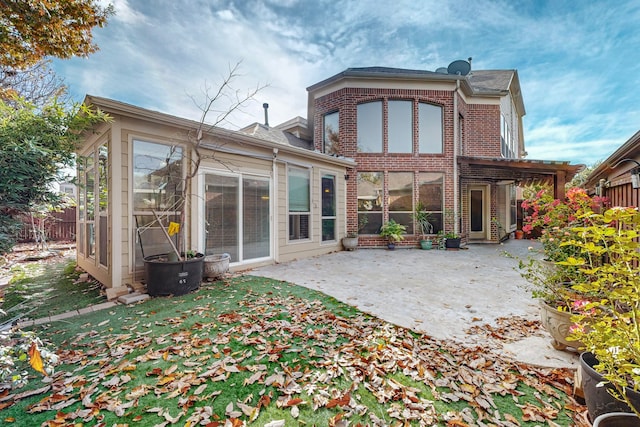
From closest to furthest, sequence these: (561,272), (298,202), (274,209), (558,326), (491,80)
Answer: (558,326)
(561,272)
(274,209)
(298,202)
(491,80)

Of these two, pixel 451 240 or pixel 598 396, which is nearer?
pixel 598 396

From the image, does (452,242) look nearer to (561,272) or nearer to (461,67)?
(561,272)

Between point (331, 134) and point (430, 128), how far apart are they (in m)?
3.69

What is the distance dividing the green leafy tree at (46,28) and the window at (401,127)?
8.18 m

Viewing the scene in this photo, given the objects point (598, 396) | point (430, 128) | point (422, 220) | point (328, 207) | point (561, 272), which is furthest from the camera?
point (430, 128)

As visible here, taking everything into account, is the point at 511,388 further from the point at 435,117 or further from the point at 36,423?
the point at 435,117

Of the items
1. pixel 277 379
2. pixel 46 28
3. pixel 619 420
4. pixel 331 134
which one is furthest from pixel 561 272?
pixel 331 134

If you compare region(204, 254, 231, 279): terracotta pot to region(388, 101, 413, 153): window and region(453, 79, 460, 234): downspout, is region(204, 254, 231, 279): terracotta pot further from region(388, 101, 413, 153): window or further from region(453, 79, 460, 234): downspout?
region(453, 79, 460, 234): downspout

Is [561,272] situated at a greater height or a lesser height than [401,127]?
lesser

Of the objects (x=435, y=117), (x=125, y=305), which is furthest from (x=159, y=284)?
(x=435, y=117)

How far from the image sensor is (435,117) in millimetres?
9977

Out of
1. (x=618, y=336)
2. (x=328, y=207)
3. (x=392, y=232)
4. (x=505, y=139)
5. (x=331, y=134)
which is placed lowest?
(x=618, y=336)

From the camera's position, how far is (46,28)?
15.1 ft

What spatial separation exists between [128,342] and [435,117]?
10.7 m
